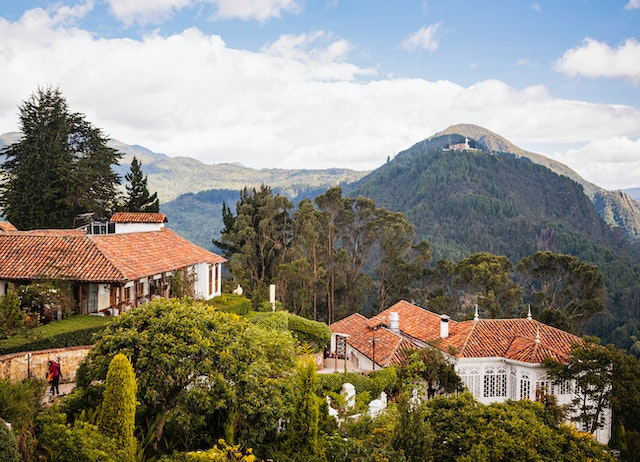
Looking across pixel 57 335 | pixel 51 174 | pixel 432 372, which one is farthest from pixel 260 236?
pixel 57 335

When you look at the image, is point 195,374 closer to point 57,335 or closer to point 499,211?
point 57,335

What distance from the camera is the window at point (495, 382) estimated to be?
22906 millimetres

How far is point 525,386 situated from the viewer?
2203 cm

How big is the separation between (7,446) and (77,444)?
1.13m

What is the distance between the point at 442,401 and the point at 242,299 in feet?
46.0

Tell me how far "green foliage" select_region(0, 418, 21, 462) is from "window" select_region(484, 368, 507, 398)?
18.9 metres

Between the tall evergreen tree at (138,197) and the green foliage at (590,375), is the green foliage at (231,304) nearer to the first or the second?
the green foliage at (590,375)

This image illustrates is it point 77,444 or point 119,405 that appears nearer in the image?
point 77,444

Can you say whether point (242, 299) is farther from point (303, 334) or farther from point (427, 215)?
point (427, 215)

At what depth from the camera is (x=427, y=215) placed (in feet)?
308

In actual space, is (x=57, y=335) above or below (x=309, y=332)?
above

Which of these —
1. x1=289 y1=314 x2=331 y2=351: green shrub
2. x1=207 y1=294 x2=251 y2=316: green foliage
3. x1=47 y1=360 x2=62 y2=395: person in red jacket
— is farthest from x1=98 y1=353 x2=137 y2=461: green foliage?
x1=289 y1=314 x2=331 y2=351: green shrub

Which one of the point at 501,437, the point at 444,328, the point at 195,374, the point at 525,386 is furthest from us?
the point at 444,328

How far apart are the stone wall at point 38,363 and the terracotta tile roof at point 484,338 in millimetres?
13242
